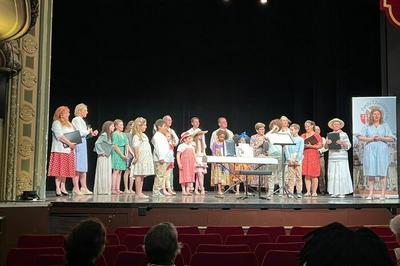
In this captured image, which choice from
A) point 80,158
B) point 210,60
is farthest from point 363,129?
point 80,158

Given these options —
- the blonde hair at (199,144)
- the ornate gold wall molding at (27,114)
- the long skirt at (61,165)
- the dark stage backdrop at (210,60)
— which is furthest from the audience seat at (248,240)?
the dark stage backdrop at (210,60)

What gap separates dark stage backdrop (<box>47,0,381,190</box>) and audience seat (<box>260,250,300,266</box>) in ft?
36.1

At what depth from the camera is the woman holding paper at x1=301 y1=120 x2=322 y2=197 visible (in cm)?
1175

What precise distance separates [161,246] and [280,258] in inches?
44.7

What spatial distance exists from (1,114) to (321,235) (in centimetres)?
636

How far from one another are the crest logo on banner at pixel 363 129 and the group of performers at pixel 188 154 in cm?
14

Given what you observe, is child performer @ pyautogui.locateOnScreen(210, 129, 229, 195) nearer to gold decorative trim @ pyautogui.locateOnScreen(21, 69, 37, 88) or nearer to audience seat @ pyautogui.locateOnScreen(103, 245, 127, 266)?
gold decorative trim @ pyautogui.locateOnScreen(21, 69, 37, 88)

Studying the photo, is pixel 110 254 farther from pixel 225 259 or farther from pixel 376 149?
pixel 376 149

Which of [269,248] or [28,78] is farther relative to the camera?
[28,78]

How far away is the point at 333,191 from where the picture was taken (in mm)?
11648

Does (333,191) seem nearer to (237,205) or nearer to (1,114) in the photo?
(237,205)

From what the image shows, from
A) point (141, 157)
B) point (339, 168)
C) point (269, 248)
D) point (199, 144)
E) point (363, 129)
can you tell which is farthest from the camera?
point (199, 144)

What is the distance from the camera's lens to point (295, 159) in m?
11.7

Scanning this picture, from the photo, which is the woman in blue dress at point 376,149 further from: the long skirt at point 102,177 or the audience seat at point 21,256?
the audience seat at point 21,256
